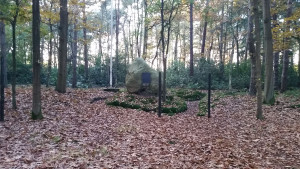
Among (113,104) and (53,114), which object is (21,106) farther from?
(113,104)

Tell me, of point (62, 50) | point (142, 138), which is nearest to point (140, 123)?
point (142, 138)

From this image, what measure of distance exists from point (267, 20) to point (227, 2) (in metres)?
12.7

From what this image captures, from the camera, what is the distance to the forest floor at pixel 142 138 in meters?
4.69

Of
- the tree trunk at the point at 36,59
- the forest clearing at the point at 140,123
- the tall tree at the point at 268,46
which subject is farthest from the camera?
the tall tree at the point at 268,46

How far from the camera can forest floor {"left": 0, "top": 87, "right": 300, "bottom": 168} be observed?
15.4ft

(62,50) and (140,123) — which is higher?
(62,50)

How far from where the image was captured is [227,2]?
835 inches

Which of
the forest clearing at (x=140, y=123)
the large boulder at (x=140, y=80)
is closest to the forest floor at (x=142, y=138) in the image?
the forest clearing at (x=140, y=123)

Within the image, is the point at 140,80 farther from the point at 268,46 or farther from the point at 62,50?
the point at 268,46

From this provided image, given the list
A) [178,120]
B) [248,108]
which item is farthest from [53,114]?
[248,108]

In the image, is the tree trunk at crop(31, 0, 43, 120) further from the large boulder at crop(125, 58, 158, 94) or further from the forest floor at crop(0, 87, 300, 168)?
the large boulder at crop(125, 58, 158, 94)

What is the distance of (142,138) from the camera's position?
261 inches

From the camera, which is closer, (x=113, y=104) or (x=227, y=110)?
(x=227, y=110)

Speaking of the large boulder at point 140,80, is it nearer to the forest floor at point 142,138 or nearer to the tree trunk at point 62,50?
the forest floor at point 142,138
